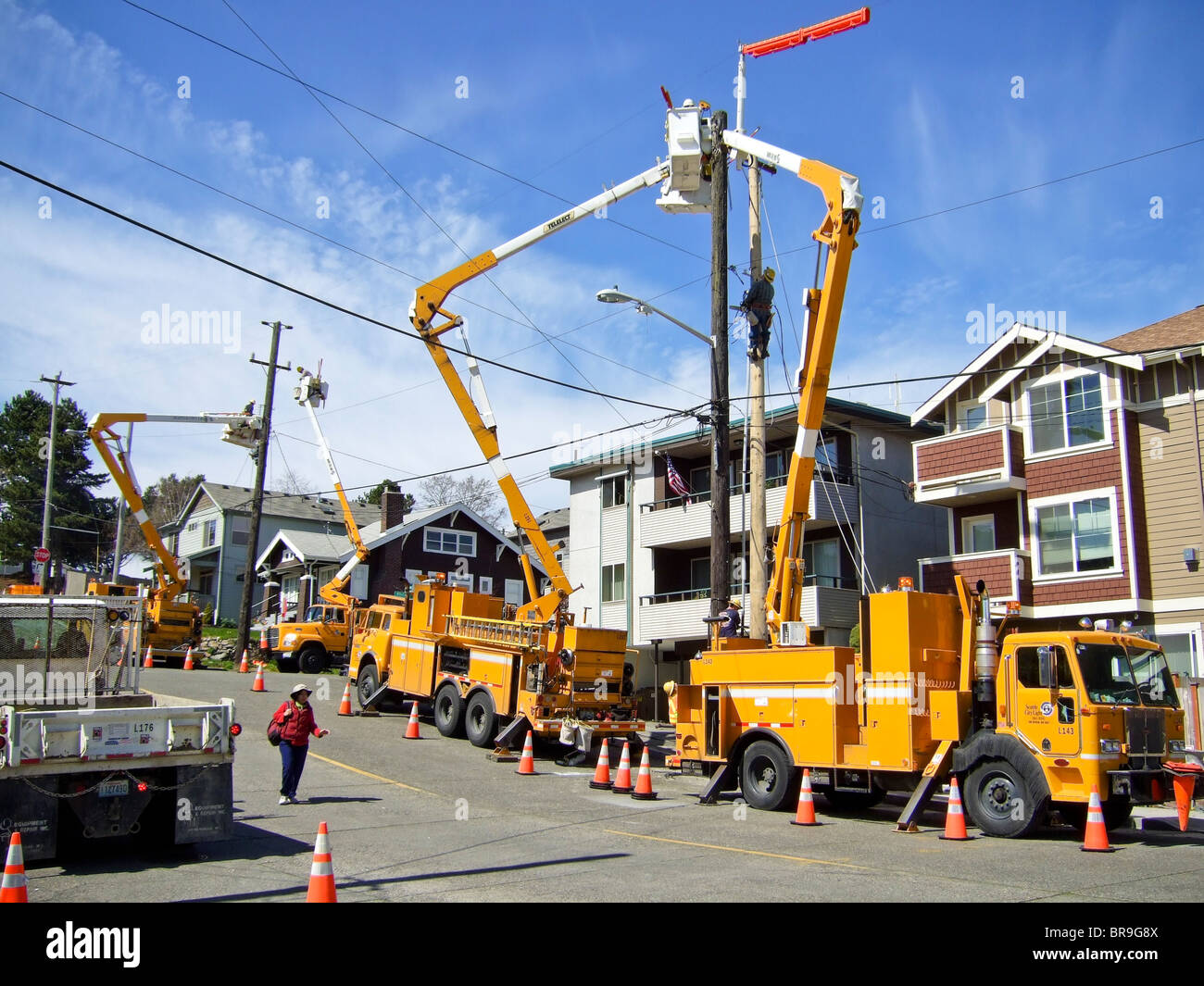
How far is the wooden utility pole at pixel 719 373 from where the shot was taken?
669 inches

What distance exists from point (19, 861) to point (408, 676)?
1588 centimetres

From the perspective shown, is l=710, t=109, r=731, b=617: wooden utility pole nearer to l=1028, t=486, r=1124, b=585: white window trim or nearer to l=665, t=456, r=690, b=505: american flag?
l=1028, t=486, r=1124, b=585: white window trim

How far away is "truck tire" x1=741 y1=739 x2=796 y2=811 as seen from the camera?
1445cm

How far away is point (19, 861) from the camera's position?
702 centimetres

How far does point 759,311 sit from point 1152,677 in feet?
27.6

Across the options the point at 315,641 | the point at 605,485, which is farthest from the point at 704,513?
the point at 315,641

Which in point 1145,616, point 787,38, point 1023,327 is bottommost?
point 1145,616

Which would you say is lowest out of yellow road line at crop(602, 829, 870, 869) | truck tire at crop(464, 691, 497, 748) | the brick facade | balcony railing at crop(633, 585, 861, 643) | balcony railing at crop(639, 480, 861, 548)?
yellow road line at crop(602, 829, 870, 869)

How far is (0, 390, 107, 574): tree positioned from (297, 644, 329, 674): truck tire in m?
29.1

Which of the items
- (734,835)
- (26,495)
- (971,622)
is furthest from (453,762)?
(26,495)

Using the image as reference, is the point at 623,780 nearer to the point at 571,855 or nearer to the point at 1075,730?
the point at 571,855

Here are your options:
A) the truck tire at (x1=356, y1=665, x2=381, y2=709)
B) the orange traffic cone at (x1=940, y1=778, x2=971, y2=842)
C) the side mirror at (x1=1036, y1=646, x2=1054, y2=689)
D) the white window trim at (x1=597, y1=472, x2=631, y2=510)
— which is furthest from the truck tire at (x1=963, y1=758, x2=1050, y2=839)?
the white window trim at (x1=597, y1=472, x2=631, y2=510)
